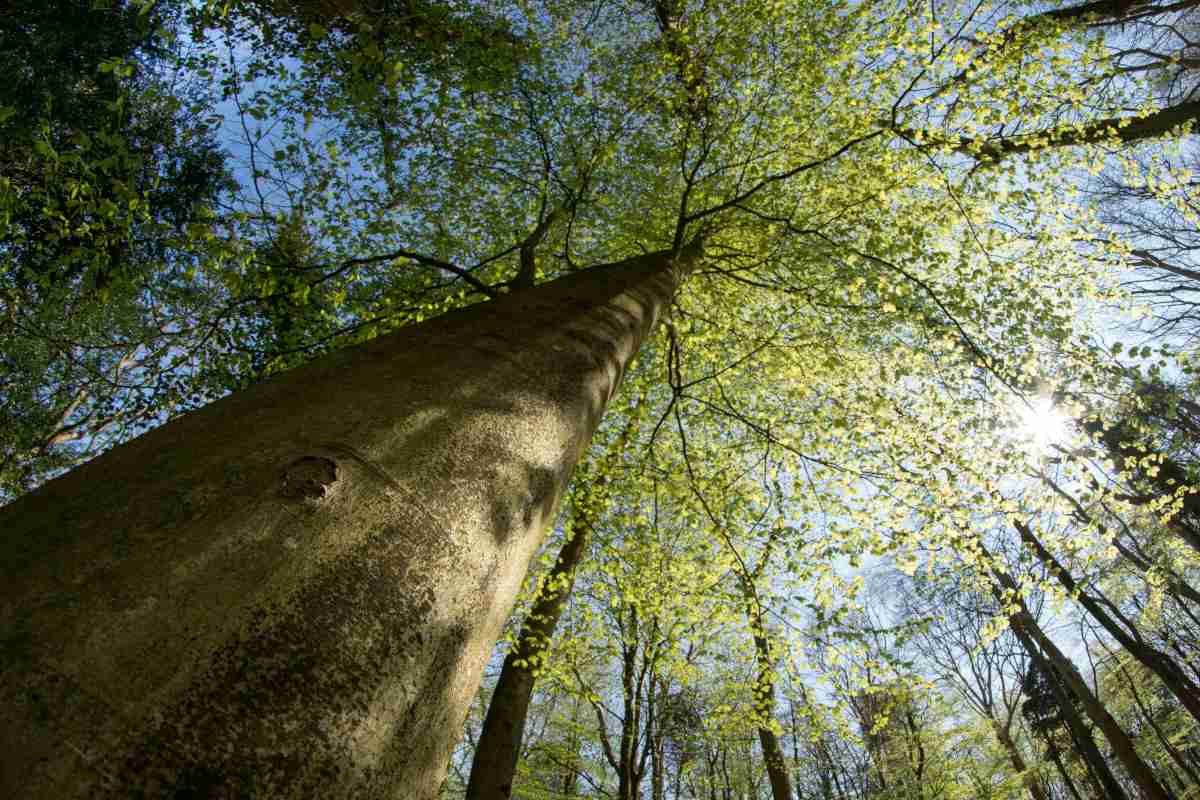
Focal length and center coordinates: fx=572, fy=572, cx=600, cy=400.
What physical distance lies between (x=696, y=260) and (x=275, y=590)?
5401 millimetres

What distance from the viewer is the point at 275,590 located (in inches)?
29.6

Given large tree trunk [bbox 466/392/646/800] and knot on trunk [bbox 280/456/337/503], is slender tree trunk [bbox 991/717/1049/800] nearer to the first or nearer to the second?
large tree trunk [bbox 466/392/646/800]

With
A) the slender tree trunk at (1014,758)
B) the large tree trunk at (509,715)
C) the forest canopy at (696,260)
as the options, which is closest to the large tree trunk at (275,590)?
the forest canopy at (696,260)

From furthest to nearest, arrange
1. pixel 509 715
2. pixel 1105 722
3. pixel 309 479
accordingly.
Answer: pixel 1105 722 → pixel 509 715 → pixel 309 479

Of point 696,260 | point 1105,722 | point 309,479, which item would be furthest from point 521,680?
point 1105,722

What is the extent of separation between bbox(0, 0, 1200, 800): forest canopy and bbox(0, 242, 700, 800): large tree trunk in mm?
863

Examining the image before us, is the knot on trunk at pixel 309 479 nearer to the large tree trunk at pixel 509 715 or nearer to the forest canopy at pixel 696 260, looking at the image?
the forest canopy at pixel 696 260

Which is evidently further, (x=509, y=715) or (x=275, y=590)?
(x=509, y=715)

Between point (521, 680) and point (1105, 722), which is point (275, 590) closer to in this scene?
point (521, 680)

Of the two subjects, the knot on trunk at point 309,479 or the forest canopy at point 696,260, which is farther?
the forest canopy at point 696,260

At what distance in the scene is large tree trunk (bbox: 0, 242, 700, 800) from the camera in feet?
1.88

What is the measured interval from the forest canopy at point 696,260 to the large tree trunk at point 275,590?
86 centimetres

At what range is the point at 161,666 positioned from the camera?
0.62 meters

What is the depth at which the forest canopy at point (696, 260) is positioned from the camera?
451cm
